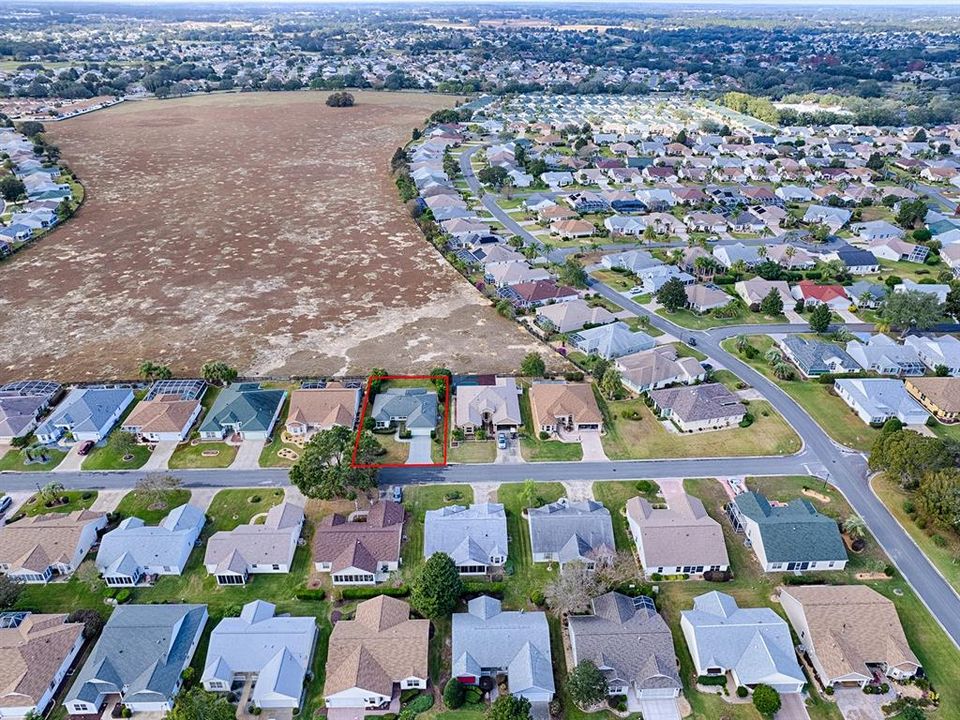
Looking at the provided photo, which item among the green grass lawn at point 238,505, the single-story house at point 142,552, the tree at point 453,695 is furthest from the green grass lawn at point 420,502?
the single-story house at point 142,552

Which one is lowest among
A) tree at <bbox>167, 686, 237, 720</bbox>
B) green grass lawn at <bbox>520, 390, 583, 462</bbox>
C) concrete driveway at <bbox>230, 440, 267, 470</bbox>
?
concrete driveway at <bbox>230, 440, 267, 470</bbox>

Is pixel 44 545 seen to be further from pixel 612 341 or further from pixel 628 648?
pixel 612 341

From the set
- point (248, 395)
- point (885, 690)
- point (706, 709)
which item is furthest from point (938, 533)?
point (248, 395)

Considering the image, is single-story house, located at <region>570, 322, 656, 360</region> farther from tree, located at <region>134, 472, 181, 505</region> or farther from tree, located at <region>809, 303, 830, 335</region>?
tree, located at <region>134, 472, 181, 505</region>

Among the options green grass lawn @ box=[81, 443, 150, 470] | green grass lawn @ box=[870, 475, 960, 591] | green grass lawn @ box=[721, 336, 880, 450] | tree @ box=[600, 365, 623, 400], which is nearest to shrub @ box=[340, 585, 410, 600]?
green grass lawn @ box=[81, 443, 150, 470]

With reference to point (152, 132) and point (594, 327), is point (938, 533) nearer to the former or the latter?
point (594, 327)

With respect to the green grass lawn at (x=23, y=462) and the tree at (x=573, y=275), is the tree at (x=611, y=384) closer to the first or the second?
the tree at (x=573, y=275)
